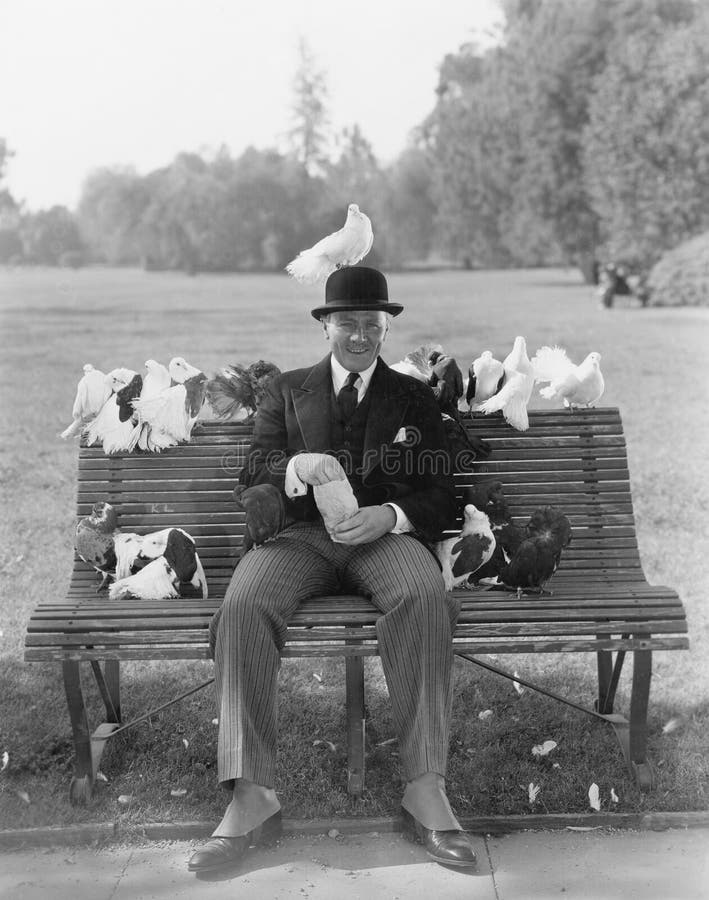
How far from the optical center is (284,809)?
3.23m

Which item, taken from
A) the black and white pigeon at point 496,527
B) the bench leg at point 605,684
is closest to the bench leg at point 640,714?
the bench leg at point 605,684

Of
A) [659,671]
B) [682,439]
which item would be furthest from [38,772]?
[682,439]

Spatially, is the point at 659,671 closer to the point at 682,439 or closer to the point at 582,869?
the point at 582,869

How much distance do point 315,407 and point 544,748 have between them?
54.1 inches

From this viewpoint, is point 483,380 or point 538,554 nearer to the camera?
point 538,554

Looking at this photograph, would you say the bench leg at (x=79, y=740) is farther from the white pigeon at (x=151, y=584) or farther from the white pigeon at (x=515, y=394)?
the white pigeon at (x=515, y=394)

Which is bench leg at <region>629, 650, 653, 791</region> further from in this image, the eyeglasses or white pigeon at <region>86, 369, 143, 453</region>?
white pigeon at <region>86, 369, 143, 453</region>

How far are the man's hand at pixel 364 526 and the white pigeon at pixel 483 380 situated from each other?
77 cm

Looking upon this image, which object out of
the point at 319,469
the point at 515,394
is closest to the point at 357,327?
the point at 319,469

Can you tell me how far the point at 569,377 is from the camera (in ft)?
12.9

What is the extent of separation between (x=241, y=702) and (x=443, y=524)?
0.92 metres

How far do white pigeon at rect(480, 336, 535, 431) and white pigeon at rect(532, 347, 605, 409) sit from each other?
10 centimetres

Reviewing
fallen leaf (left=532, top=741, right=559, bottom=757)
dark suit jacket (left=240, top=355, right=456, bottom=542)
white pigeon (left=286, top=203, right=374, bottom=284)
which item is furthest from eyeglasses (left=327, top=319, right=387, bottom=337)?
fallen leaf (left=532, top=741, right=559, bottom=757)

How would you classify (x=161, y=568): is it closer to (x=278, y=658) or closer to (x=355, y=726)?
(x=278, y=658)
